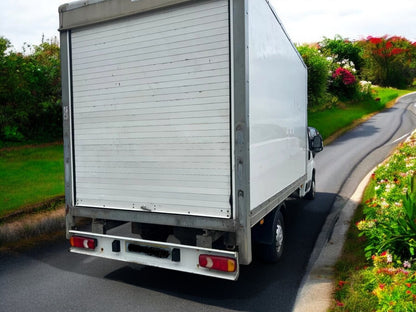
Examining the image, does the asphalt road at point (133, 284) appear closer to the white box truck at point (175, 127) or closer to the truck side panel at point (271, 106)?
the white box truck at point (175, 127)

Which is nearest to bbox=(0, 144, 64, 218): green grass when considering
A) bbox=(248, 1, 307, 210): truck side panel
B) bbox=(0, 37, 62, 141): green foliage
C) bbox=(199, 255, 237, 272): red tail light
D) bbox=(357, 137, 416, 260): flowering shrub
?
bbox=(0, 37, 62, 141): green foliage

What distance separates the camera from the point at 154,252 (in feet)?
14.0

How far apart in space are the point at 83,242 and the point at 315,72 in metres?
20.9

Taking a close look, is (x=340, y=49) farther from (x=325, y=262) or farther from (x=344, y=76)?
(x=325, y=262)

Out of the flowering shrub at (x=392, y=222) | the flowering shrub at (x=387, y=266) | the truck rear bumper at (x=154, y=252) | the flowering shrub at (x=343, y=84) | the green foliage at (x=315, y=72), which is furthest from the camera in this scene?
the flowering shrub at (x=343, y=84)

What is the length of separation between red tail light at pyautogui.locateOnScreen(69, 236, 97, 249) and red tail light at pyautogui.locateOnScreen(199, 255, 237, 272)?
1.50m

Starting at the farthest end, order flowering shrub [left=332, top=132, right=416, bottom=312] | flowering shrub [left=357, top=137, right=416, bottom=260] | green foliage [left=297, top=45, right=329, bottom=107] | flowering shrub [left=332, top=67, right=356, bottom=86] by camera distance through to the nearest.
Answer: flowering shrub [left=332, top=67, right=356, bottom=86]
green foliage [left=297, top=45, right=329, bottom=107]
flowering shrub [left=357, top=137, right=416, bottom=260]
flowering shrub [left=332, top=132, right=416, bottom=312]

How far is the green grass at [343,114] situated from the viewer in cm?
2103

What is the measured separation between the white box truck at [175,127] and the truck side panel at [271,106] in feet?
0.08

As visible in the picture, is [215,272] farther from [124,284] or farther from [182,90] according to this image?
[182,90]

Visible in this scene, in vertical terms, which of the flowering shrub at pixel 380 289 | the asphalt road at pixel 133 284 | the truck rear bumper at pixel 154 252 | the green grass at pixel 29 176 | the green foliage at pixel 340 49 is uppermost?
the green foliage at pixel 340 49

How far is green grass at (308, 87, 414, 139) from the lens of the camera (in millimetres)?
21031

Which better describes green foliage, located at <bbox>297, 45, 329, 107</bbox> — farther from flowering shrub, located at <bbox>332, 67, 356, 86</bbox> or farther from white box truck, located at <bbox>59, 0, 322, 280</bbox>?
white box truck, located at <bbox>59, 0, 322, 280</bbox>

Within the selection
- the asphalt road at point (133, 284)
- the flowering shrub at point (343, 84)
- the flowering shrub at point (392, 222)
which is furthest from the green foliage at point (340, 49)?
the asphalt road at point (133, 284)
